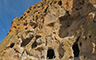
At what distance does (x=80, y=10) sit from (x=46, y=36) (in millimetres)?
5803

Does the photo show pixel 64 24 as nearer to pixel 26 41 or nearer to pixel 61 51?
pixel 61 51

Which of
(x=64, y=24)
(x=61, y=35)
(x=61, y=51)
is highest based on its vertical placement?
(x=64, y=24)

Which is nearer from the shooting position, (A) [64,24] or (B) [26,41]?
(A) [64,24]

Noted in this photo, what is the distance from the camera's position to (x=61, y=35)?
1455cm

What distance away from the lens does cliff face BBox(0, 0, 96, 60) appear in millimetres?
10969

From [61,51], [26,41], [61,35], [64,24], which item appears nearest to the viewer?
[61,51]

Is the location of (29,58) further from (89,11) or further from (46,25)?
(89,11)

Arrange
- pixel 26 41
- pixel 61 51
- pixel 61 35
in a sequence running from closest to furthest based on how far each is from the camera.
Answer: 1. pixel 61 51
2. pixel 61 35
3. pixel 26 41

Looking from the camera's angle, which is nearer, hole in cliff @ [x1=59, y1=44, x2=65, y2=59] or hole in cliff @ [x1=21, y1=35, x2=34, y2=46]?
hole in cliff @ [x1=59, y1=44, x2=65, y2=59]

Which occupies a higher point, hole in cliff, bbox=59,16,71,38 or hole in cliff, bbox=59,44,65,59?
hole in cliff, bbox=59,16,71,38

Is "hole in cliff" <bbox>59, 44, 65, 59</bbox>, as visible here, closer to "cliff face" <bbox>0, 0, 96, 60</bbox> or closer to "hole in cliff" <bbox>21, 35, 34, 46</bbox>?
"cliff face" <bbox>0, 0, 96, 60</bbox>

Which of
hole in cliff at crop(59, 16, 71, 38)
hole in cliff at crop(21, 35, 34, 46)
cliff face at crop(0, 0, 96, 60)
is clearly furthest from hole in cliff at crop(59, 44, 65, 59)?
hole in cliff at crop(21, 35, 34, 46)

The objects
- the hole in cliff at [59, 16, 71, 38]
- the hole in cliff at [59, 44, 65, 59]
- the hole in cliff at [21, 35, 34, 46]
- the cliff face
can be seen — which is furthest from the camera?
the hole in cliff at [21, 35, 34, 46]

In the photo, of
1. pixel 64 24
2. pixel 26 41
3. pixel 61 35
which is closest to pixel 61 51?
pixel 61 35
